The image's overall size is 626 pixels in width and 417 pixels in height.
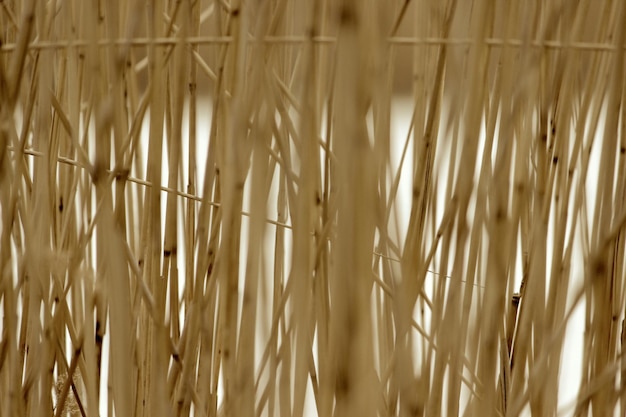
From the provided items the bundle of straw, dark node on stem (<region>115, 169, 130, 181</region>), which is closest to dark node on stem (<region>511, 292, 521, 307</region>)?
the bundle of straw

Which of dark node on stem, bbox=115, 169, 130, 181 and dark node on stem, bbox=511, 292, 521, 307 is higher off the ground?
dark node on stem, bbox=115, 169, 130, 181

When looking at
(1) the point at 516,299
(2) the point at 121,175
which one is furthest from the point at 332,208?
(1) the point at 516,299

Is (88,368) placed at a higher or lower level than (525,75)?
lower

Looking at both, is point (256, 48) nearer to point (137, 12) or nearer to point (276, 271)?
point (137, 12)

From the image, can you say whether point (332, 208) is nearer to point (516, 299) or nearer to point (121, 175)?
point (121, 175)

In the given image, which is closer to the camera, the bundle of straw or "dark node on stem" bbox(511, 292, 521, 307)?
the bundle of straw

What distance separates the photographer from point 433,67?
20.5 inches

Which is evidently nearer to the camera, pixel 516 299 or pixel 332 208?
pixel 332 208

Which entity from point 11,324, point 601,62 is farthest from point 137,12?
point 601,62

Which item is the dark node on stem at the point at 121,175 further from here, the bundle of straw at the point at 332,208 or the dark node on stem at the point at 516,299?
the dark node on stem at the point at 516,299

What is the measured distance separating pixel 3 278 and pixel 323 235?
16cm

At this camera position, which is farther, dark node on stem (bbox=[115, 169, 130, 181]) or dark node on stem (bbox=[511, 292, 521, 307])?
dark node on stem (bbox=[511, 292, 521, 307])

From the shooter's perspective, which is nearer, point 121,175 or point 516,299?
point 121,175

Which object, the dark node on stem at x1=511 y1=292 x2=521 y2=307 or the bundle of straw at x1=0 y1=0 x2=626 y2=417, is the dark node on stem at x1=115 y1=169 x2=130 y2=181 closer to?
the bundle of straw at x1=0 y1=0 x2=626 y2=417
